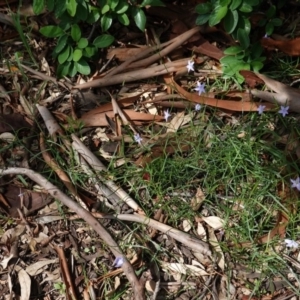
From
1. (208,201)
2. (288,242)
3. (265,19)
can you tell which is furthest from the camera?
(265,19)

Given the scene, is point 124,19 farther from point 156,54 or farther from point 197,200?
point 197,200

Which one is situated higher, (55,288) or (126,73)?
(126,73)

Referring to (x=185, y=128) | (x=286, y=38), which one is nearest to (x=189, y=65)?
(x=185, y=128)

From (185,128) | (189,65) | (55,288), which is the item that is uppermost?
(189,65)

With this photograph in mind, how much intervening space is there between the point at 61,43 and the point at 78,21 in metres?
0.15

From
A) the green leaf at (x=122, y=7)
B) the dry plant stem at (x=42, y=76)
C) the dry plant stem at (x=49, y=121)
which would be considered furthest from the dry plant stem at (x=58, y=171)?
the green leaf at (x=122, y=7)

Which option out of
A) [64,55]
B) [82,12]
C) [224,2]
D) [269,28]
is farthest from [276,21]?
[64,55]

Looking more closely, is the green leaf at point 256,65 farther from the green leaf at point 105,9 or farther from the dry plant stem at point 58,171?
the dry plant stem at point 58,171

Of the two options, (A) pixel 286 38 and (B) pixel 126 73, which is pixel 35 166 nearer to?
(B) pixel 126 73

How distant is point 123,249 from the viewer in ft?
8.12

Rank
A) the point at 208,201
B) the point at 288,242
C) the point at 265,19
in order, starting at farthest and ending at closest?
the point at 265,19
the point at 208,201
the point at 288,242

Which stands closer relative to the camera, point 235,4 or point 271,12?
point 235,4

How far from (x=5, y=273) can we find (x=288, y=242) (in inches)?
46.2

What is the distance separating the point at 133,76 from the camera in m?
2.77
